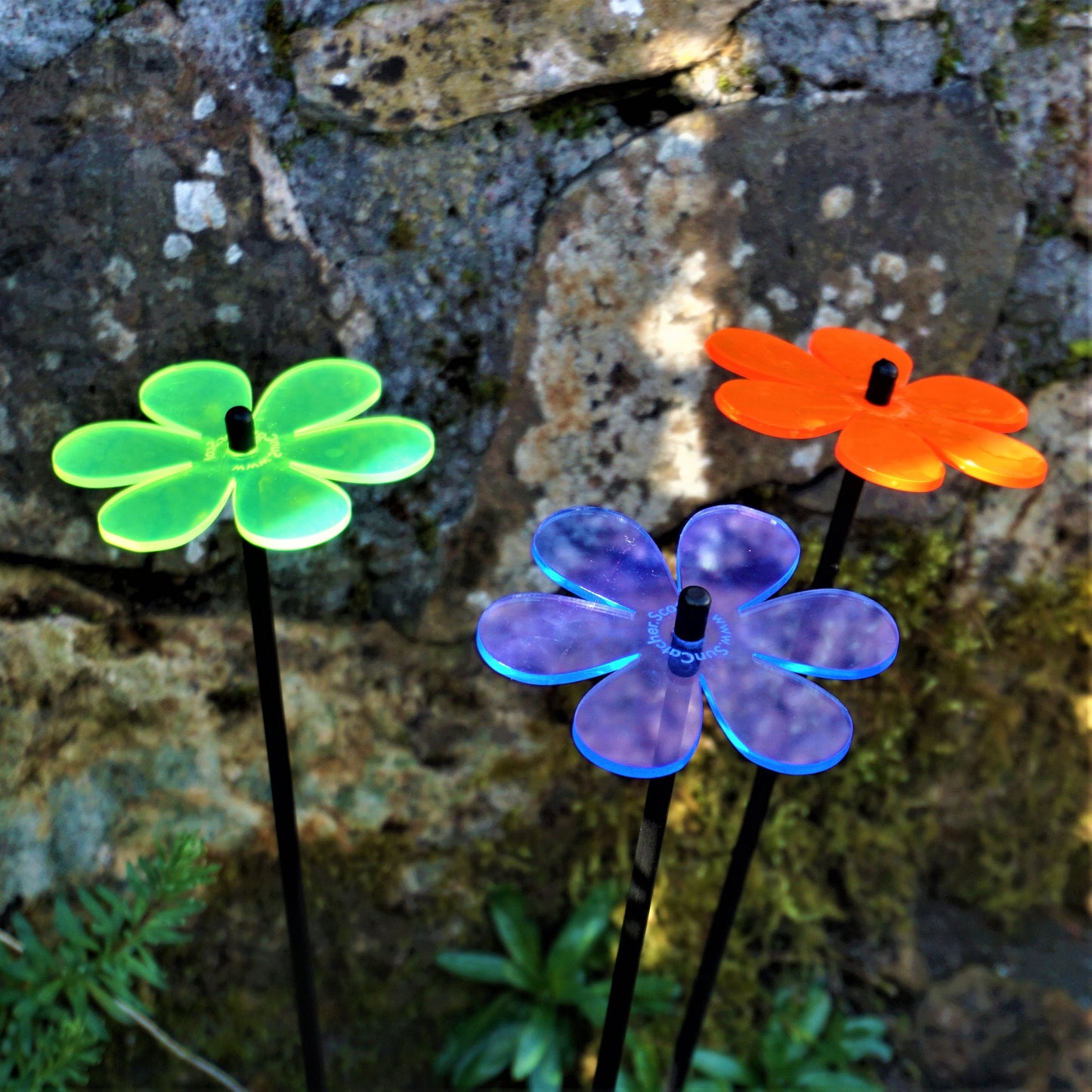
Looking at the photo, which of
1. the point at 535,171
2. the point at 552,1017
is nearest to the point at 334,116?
the point at 535,171

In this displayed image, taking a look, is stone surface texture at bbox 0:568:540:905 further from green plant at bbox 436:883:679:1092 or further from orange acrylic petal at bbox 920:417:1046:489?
orange acrylic petal at bbox 920:417:1046:489

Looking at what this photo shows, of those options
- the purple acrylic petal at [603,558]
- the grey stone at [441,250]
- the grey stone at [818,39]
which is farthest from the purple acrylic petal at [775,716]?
the grey stone at [818,39]

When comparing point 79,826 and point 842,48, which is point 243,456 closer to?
point 79,826

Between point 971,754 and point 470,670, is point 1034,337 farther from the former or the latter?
point 470,670

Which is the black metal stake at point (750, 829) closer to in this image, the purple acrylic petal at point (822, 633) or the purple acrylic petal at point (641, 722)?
the purple acrylic petal at point (822, 633)

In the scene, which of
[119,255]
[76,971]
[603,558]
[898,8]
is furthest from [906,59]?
[76,971]

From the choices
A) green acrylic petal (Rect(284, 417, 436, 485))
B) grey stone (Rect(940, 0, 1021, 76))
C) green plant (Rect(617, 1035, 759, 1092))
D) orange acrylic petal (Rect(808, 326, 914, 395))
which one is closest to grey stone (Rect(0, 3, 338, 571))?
green acrylic petal (Rect(284, 417, 436, 485))
